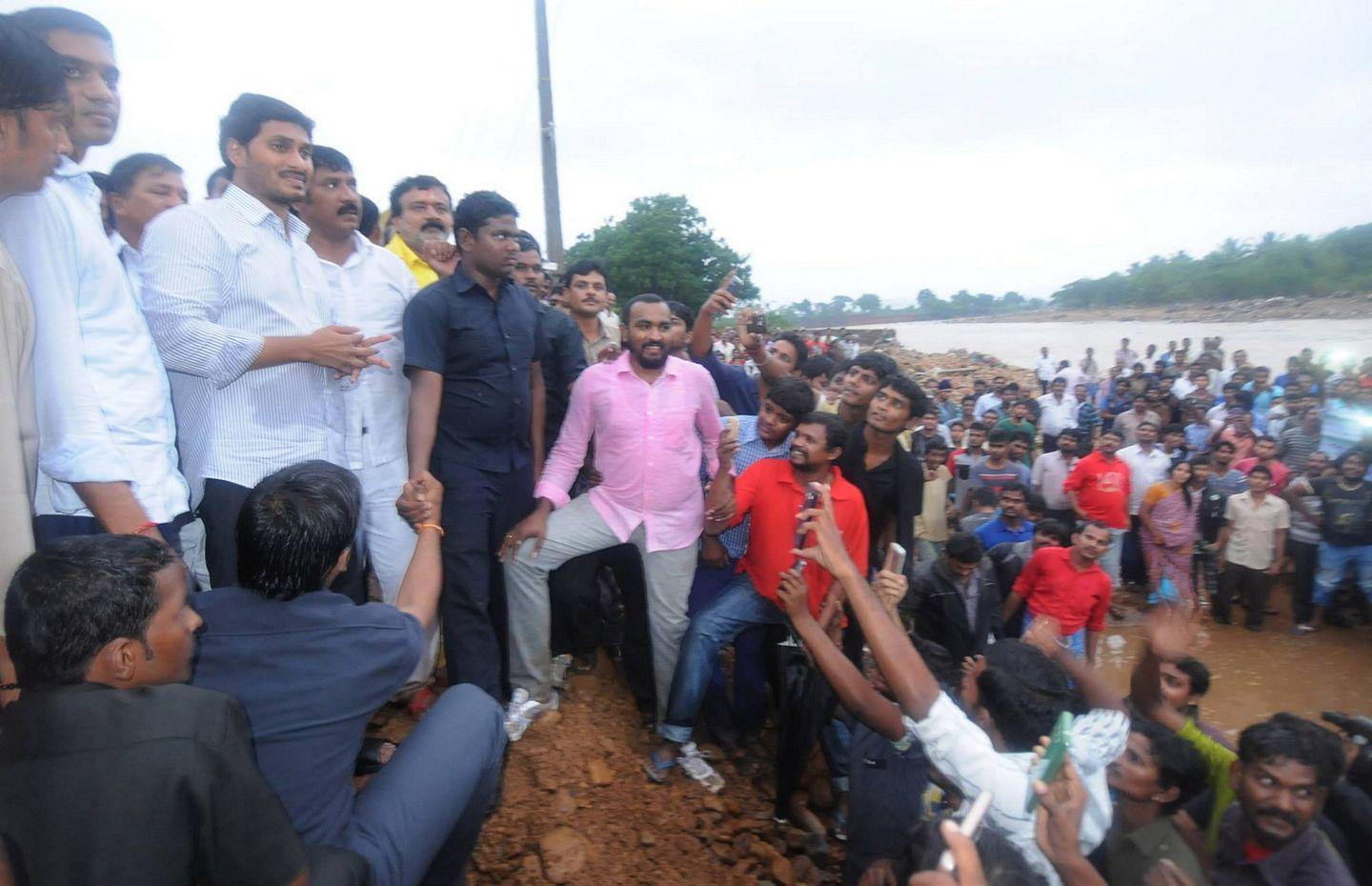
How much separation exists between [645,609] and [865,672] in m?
1.17

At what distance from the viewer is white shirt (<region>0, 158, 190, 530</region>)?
5.78 ft

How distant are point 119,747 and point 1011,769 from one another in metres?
1.81

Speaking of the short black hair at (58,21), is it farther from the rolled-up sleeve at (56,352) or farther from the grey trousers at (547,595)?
the grey trousers at (547,595)

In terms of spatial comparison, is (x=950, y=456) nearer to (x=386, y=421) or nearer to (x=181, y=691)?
(x=386, y=421)

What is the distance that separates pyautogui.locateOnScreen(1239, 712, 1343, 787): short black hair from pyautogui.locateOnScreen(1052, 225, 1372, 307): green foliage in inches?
1795

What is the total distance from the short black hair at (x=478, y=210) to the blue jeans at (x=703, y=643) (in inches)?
76.0

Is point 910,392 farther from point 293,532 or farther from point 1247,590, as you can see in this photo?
point 1247,590

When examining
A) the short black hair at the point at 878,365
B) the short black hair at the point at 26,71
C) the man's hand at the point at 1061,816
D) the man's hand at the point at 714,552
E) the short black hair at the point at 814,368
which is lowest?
the man's hand at the point at 714,552

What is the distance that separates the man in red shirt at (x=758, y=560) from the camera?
342cm

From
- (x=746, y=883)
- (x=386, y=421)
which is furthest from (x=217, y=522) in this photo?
(x=746, y=883)

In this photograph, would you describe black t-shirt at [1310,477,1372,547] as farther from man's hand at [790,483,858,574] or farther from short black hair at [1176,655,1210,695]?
man's hand at [790,483,858,574]

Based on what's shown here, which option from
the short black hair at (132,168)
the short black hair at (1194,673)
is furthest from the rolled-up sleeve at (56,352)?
the short black hair at (1194,673)

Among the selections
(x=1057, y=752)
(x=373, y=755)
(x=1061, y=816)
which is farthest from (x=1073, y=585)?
(x=373, y=755)

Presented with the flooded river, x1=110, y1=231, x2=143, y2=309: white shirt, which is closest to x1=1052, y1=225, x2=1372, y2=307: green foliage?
the flooded river
